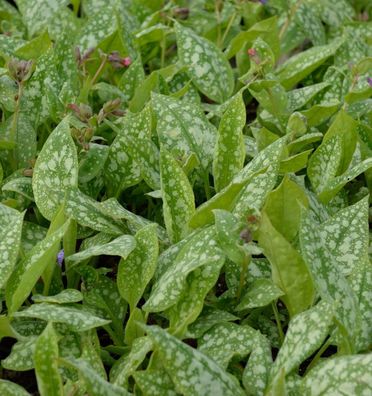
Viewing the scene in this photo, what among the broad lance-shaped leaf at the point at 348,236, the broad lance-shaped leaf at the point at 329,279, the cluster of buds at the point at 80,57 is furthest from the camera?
the cluster of buds at the point at 80,57

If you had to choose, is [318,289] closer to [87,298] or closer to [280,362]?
[280,362]

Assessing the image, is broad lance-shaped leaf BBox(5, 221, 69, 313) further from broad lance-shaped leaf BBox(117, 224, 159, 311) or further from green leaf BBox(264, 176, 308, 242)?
green leaf BBox(264, 176, 308, 242)

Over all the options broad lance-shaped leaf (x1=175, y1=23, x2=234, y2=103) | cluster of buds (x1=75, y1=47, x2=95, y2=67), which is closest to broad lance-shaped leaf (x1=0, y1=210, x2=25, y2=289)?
cluster of buds (x1=75, y1=47, x2=95, y2=67)

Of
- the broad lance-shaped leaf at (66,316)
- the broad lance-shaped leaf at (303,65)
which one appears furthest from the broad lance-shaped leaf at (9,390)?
the broad lance-shaped leaf at (303,65)

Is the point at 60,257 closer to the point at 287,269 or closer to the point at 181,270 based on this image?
the point at 181,270

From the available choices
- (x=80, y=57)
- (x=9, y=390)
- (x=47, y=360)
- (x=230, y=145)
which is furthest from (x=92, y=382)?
(x=80, y=57)

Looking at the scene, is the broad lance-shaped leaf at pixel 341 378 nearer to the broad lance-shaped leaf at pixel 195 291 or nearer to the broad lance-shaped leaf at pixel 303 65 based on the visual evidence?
the broad lance-shaped leaf at pixel 195 291
